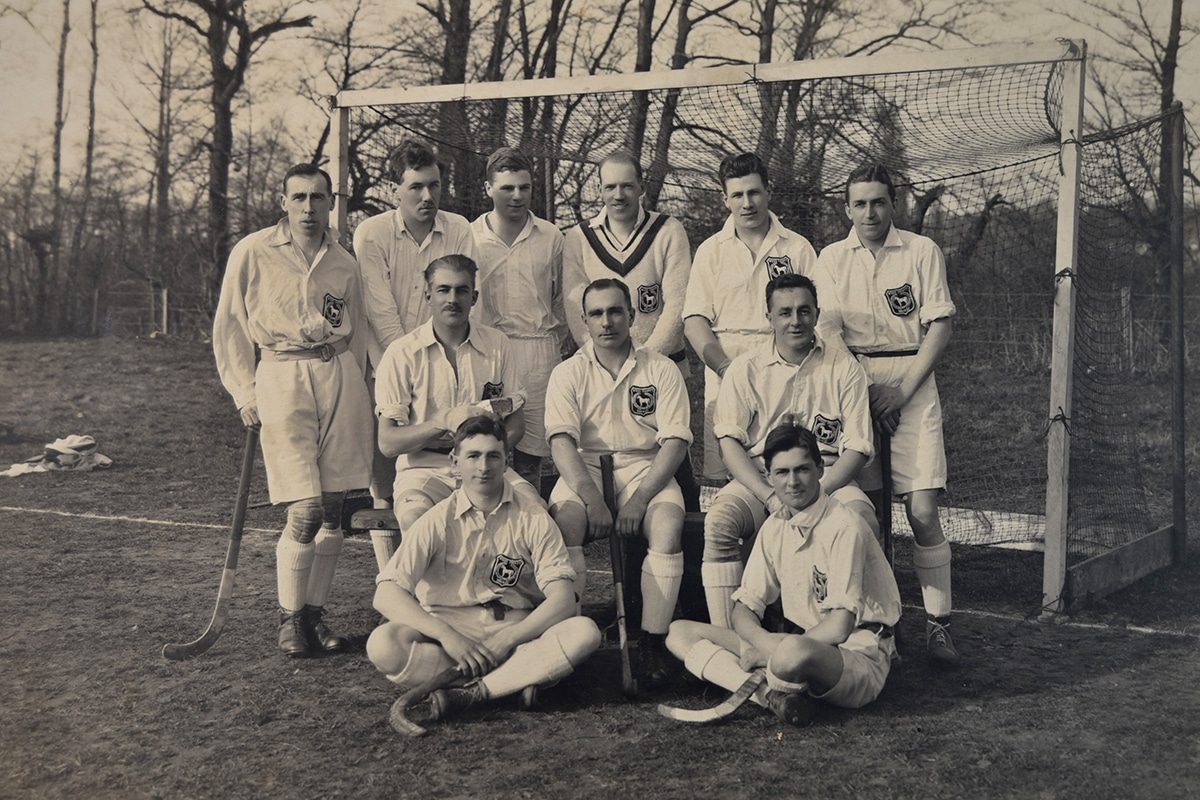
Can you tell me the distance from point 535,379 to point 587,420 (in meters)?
0.60

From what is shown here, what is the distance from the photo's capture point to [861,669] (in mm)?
3566

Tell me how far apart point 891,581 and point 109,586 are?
380 centimetres

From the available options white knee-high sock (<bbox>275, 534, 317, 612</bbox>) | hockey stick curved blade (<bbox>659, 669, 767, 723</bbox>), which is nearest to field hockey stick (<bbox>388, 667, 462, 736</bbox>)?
hockey stick curved blade (<bbox>659, 669, 767, 723</bbox>)

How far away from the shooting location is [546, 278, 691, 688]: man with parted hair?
13.2ft

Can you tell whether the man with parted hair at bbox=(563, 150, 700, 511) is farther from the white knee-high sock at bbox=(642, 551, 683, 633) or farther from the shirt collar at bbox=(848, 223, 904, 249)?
the white knee-high sock at bbox=(642, 551, 683, 633)

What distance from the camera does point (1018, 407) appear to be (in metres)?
11.3

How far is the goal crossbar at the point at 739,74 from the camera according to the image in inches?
190

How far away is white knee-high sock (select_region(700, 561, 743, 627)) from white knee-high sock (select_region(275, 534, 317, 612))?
157cm

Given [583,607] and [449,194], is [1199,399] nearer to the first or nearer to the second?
[449,194]

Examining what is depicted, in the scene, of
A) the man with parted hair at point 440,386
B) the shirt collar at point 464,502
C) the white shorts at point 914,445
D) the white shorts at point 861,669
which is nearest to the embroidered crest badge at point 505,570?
the shirt collar at point 464,502

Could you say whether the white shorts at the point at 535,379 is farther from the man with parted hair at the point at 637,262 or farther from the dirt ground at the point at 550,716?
the dirt ground at the point at 550,716

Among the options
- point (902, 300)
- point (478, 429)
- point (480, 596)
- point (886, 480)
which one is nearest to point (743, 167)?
point (902, 300)

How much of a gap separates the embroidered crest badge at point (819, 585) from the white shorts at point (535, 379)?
146 cm

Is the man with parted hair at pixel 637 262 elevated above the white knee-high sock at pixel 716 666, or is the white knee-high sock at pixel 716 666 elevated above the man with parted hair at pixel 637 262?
the man with parted hair at pixel 637 262
